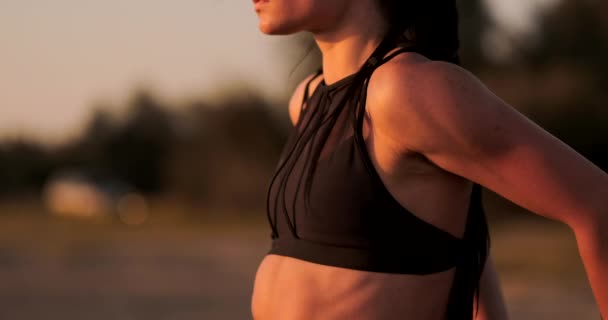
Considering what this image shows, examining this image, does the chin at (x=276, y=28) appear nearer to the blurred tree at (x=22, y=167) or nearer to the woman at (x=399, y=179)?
the woman at (x=399, y=179)

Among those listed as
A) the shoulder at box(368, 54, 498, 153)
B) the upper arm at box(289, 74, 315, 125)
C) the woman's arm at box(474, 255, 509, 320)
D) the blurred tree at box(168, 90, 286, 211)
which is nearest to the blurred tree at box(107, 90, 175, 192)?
the blurred tree at box(168, 90, 286, 211)

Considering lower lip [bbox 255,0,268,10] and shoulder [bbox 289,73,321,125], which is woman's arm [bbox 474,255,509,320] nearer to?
shoulder [bbox 289,73,321,125]

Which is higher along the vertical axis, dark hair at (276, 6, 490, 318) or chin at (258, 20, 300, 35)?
chin at (258, 20, 300, 35)

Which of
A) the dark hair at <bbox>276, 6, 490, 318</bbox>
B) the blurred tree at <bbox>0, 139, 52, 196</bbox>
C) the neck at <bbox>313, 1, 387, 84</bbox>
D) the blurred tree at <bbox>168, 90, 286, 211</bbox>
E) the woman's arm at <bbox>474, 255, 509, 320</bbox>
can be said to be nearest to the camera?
the dark hair at <bbox>276, 6, 490, 318</bbox>

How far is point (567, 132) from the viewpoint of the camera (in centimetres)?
1631

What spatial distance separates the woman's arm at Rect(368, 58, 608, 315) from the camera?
1.78m

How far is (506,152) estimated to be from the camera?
1793mm

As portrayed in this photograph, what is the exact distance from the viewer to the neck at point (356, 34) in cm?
216

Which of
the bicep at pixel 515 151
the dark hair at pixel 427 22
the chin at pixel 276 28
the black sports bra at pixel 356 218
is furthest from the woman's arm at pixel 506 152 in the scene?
the chin at pixel 276 28

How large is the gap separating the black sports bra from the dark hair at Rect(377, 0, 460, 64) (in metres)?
0.08

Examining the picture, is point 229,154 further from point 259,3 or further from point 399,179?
point 399,179

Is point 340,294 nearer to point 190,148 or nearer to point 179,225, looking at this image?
point 179,225

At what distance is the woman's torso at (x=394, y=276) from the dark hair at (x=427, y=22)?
181 mm

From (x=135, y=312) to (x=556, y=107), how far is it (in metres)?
9.23
